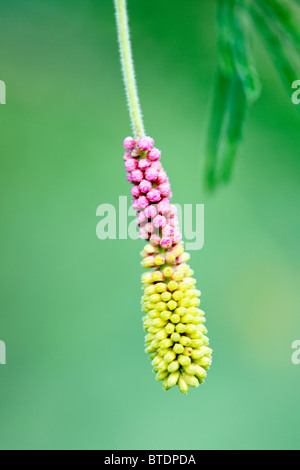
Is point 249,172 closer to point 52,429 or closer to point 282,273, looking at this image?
point 282,273

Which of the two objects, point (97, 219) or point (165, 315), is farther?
point (97, 219)

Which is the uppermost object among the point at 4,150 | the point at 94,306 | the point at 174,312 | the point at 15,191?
the point at 4,150

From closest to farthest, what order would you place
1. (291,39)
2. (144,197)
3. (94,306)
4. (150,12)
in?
(144,197)
(291,39)
(150,12)
(94,306)

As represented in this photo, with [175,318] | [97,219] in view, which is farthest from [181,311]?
[97,219]

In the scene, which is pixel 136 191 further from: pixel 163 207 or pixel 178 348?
pixel 178 348

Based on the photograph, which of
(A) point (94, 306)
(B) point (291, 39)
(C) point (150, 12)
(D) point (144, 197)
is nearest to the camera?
(D) point (144, 197)

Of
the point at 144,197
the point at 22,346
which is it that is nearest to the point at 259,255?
the point at 22,346
